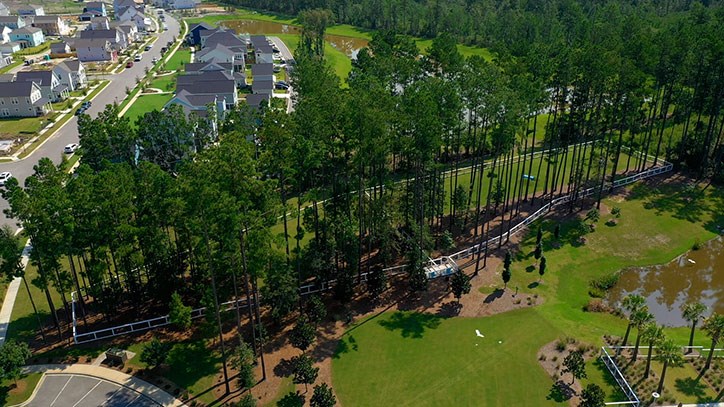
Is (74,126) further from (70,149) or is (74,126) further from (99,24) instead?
(99,24)

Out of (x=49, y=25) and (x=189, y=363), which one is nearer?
(x=189, y=363)

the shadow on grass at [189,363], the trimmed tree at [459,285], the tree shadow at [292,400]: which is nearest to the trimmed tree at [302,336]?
the tree shadow at [292,400]

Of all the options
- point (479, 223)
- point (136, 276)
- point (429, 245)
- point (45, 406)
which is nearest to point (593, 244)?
point (479, 223)

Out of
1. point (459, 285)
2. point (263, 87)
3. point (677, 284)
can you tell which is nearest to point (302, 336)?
point (459, 285)

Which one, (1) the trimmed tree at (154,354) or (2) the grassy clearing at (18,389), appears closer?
(2) the grassy clearing at (18,389)

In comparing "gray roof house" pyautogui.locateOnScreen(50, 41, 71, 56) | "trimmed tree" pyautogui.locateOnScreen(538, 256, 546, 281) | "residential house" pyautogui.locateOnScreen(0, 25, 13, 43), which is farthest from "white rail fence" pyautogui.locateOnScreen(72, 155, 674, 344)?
"residential house" pyautogui.locateOnScreen(0, 25, 13, 43)

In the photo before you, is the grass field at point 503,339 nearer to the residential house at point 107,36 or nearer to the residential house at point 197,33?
the residential house at point 197,33
